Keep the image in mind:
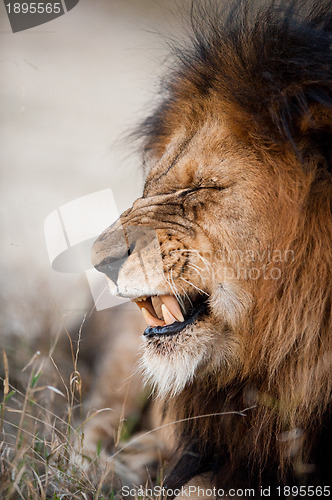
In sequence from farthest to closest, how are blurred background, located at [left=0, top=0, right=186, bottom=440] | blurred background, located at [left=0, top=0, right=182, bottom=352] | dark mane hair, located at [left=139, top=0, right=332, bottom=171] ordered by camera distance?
blurred background, located at [left=0, top=0, right=182, bottom=352], blurred background, located at [left=0, top=0, right=186, bottom=440], dark mane hair, located at [left=139, top=0, right=332, bottom=171]

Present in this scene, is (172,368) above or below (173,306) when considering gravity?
below

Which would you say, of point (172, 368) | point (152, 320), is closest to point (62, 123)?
point (152, 320)

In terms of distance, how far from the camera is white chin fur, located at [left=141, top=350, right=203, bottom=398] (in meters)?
1.74

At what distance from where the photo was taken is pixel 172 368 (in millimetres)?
1750

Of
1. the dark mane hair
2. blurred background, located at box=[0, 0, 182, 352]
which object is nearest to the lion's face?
the dark mane hair

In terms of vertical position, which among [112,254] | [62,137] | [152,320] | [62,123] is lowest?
[152,320]

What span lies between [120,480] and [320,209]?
1.28 meters

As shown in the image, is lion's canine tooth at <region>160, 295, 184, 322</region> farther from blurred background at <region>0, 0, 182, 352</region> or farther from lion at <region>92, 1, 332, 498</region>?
blurred background at <region>0, 0, 182, 352</region>

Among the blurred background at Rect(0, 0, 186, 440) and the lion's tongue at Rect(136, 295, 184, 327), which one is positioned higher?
the blurred background at Rect(0, 0, 186, 440)

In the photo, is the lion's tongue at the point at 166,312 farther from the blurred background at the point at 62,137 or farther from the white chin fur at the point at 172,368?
the blurred background at the point at 62,137

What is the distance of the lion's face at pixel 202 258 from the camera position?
66.0 inches

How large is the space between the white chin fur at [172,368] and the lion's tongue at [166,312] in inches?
3.9

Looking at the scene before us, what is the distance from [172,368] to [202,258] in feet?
1.09

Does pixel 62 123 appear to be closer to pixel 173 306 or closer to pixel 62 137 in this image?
pixel 62 137
